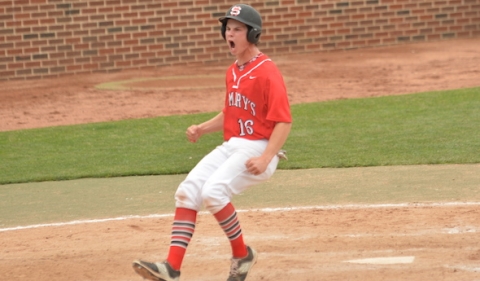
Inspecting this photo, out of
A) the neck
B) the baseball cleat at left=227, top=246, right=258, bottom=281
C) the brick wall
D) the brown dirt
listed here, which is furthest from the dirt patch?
the brick wall

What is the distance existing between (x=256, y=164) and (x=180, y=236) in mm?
613

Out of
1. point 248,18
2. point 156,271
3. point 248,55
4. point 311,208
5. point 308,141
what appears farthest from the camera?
point 308,141

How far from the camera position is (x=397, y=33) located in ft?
57.8

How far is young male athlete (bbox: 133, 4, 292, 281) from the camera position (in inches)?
209

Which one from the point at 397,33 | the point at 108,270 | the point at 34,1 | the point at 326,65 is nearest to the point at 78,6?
the point at 34,1

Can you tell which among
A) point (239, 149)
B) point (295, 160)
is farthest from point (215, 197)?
point (295, 160)

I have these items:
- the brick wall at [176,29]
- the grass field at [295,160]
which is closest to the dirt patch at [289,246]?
the grass field at [295,160]

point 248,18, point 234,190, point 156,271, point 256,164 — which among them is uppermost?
point 248,18

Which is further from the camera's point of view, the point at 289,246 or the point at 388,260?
the point at 289,246

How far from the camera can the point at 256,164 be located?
17.2ft

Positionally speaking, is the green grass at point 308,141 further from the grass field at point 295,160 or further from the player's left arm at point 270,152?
the player's left arm at point 270,152

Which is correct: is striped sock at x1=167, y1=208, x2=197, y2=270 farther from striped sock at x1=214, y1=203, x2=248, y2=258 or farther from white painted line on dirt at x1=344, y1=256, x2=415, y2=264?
white painted line on dirt at x1=344, y1=256, x2=415, y2=264

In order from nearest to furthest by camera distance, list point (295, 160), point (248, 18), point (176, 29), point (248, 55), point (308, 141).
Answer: point (248, 18) < point (248, 55) < point (295, 160) < point (308, 141) < point (176, 29)

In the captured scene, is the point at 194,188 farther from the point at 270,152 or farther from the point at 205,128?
the point at 205,128
